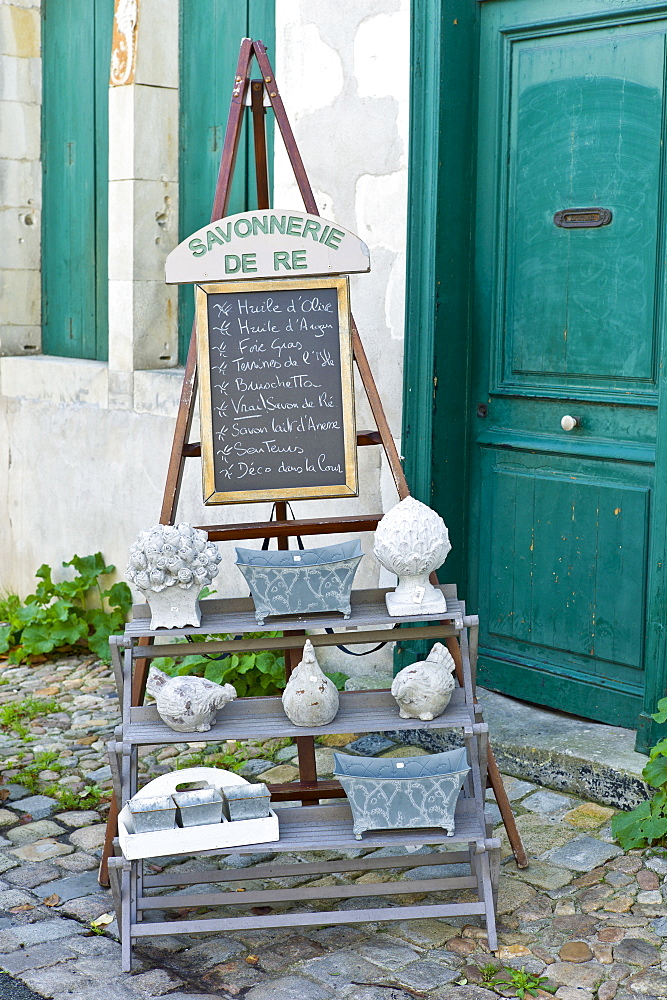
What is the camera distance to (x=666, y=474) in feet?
11.6

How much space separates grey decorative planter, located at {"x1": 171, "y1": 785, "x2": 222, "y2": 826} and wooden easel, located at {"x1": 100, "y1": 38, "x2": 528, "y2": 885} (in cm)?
41

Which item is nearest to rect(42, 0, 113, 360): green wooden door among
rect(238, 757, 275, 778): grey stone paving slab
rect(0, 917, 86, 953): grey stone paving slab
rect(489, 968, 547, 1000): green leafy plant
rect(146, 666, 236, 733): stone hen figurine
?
rect(238, 757, 275, 778): grey stone paving slab

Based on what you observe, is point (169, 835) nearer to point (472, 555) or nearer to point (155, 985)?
point (155, 985)

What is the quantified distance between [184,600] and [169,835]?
1.94ft

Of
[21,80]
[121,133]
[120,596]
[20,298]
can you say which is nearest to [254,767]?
[120,596]

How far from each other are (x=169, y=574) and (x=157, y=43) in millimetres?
3132

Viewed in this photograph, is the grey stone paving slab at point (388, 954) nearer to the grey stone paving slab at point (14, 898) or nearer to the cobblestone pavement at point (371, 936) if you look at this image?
the cobblestone pavement at point (371, 936)

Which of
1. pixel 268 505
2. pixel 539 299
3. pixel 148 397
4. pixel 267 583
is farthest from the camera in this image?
pixel 148 397

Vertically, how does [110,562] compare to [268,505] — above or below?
below

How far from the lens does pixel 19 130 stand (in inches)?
238

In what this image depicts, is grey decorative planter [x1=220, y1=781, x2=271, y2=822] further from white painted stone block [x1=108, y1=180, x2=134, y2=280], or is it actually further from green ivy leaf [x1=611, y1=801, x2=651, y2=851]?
white painted stone block [x1=108, y1=180, x2=134, y2=280]

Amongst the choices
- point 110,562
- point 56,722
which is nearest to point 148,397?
point 110,562

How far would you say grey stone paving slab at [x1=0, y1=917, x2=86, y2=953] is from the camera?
3000mm

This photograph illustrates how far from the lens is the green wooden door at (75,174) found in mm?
5766
